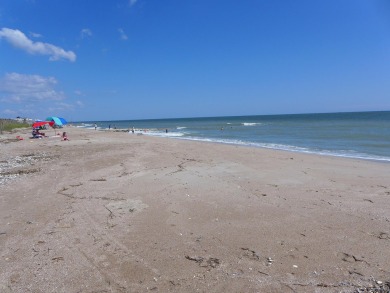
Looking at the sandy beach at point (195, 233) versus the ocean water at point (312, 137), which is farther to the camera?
the ocean water at point (312, 137)

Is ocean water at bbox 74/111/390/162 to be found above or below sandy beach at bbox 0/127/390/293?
below

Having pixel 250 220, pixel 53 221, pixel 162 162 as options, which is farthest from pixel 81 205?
pixel 162 162

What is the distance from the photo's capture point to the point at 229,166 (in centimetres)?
1302

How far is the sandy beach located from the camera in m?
4.22

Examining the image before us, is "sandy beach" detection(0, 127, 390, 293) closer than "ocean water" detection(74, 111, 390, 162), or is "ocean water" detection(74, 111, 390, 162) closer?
"sandy beach" detection(0, 127, 390, 293)

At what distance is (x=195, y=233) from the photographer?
5754 millimetres

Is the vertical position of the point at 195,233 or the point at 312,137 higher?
the point at 195,233

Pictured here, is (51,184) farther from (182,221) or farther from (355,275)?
(355,275)

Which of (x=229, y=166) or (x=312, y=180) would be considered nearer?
(x=312, y=180)

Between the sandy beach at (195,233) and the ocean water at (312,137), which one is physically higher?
the sandy beach at (195,233)

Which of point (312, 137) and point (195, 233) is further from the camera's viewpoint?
point (312, 137)

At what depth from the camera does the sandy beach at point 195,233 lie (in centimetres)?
422

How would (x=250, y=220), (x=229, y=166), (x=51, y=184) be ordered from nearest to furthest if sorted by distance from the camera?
(x=250, y=220)
(x=51, y=184)
(x=229, y=166)

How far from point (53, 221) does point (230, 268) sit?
3.92 meters
